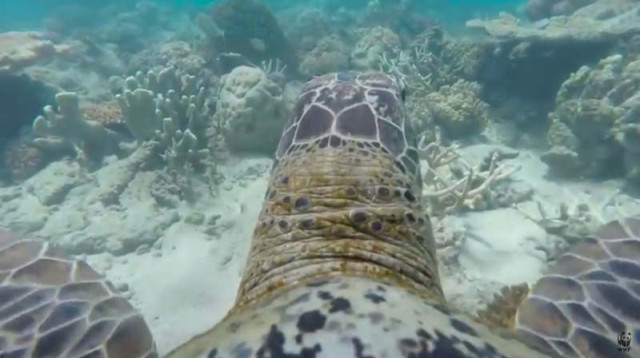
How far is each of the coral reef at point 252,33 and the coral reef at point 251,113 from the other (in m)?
5.15

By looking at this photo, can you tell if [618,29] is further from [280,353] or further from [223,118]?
[280,353]

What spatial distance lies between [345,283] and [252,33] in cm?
1132

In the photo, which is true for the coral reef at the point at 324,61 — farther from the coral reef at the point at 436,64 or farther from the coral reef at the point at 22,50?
the coral reef at the point at 22,50

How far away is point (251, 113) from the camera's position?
20.6 ft

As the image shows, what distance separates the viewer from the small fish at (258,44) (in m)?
11.6

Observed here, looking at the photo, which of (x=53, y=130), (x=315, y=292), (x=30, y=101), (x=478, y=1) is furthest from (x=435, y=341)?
(x=478, y=1)

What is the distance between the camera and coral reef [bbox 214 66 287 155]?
630 centimetres

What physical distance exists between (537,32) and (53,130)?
8481 millimetres

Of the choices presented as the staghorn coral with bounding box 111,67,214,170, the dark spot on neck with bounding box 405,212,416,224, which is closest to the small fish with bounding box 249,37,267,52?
the staghorn coral with bounding box 111,67,214,170

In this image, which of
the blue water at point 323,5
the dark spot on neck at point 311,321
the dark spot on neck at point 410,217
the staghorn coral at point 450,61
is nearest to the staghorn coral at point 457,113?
the staghorn coral at point 450,61

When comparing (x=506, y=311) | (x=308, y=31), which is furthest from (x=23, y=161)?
(x=308, y=31)

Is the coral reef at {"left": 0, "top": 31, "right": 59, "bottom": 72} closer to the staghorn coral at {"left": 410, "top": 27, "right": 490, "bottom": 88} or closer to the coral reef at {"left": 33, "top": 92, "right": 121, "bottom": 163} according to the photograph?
the coral reef at {"left": 33, "top": 92, "right": 121, "bottom": 163}

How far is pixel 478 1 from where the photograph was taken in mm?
25766

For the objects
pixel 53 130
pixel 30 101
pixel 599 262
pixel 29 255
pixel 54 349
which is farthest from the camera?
pixel 30 101
